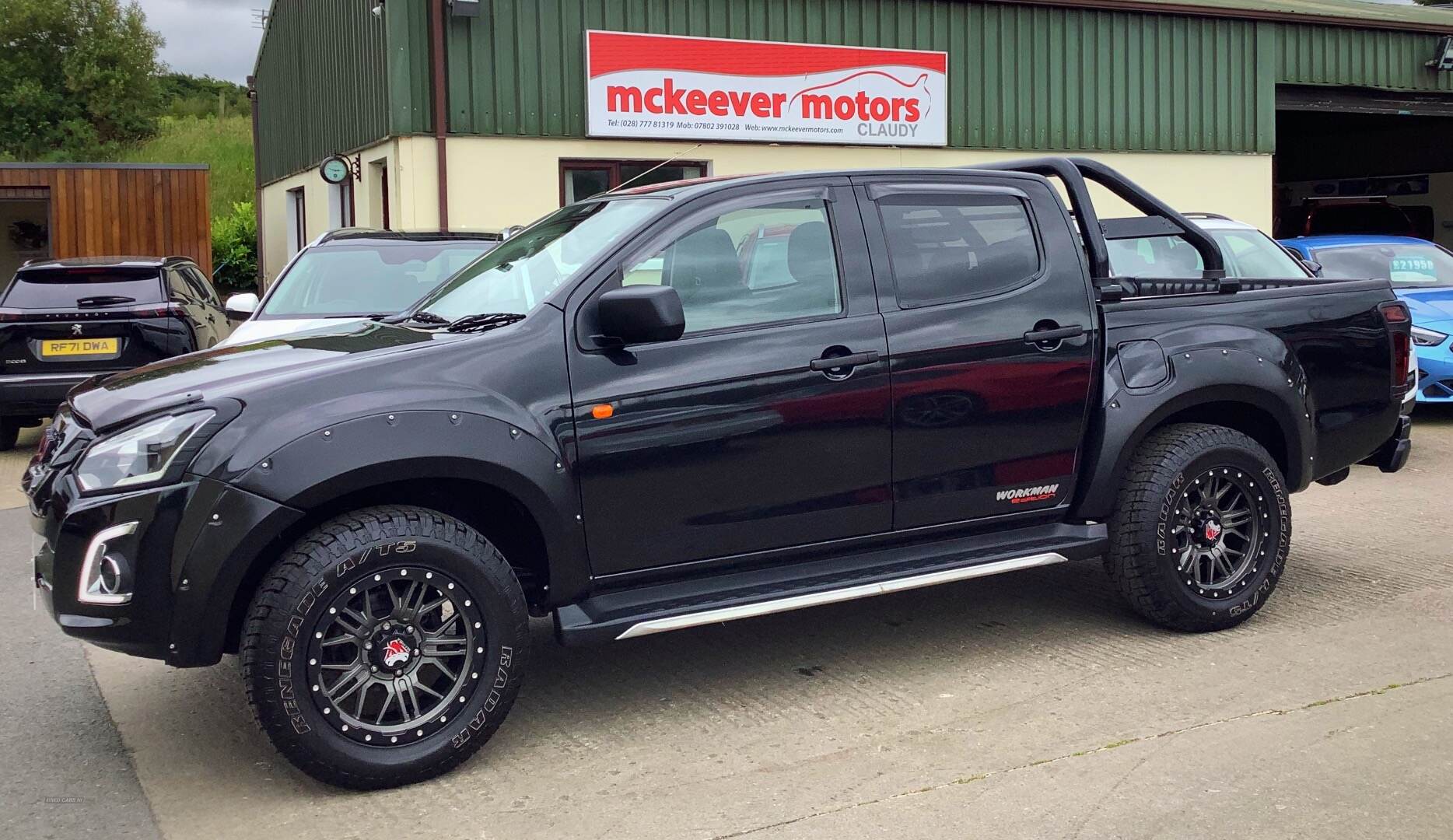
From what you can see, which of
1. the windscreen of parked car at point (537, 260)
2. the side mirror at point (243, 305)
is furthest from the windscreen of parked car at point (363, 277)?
the windscreen of parked car at point (537, 260)

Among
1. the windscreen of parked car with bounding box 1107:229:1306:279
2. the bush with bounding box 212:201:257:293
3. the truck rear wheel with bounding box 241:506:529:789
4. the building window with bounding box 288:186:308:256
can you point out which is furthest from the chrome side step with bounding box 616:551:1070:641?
the bush with bounding box 212:201:257:293

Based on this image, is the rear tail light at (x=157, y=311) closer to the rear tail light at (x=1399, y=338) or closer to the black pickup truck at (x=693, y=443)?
the black pickup truck at (x=693, y=443)

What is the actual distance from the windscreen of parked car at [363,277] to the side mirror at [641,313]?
17.1 ft

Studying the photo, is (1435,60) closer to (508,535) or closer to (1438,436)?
(1438,436)

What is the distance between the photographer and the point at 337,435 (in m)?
3.96

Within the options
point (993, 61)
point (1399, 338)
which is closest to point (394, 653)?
point (1399, 338)

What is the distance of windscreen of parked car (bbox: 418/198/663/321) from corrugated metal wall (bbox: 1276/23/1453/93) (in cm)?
1739

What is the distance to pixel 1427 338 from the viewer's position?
1083 cm

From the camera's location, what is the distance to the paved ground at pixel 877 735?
150 inches

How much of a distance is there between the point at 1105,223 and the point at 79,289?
28.2 feet

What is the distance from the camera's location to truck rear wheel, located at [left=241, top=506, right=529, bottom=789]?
387cm

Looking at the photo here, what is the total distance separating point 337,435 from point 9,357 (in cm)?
811

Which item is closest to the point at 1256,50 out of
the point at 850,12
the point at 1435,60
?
the point at 1435,60

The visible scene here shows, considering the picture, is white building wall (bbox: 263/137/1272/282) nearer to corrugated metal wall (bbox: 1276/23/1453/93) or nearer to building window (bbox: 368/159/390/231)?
building window (bbox: 368/159/390/231)
